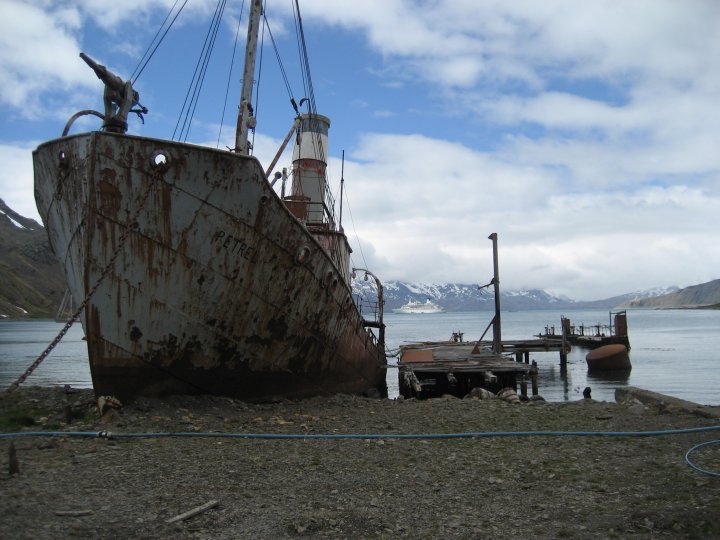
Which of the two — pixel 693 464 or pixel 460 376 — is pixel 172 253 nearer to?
pixel 693 464

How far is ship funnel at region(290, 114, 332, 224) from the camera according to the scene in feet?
54.6

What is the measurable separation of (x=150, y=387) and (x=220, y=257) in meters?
2.32

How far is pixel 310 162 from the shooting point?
55.6ft

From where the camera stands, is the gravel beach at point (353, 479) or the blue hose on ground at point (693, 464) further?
the blue hose on ground at point (693, 464)

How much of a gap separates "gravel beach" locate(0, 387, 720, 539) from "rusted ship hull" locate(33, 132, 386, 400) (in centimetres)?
85

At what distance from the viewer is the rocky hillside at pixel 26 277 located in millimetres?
131913

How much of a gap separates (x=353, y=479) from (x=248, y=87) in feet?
22.6

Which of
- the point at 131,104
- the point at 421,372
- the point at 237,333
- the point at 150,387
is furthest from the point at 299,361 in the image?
the point at 421,372

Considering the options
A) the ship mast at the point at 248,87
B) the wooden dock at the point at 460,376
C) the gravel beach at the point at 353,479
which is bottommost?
the wooden dock at the point at 460,376

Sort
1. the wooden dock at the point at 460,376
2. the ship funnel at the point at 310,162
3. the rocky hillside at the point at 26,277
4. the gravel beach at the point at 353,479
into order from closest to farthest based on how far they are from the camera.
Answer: the gravel beach at the point at 353,479 < the ship funnel at the point at 310,162 < the wooden dock at the point at 460,376 < the rocky hillside at the point at 26,277

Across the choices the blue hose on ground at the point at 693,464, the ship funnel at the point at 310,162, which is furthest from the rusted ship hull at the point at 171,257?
the ship funnel at the point at 310,162

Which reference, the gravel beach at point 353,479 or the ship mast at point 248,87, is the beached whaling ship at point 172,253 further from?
the gravel beach at point 353,479

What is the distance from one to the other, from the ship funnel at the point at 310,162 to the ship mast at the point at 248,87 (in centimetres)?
607

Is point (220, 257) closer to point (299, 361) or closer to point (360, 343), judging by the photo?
point (299, 361)
